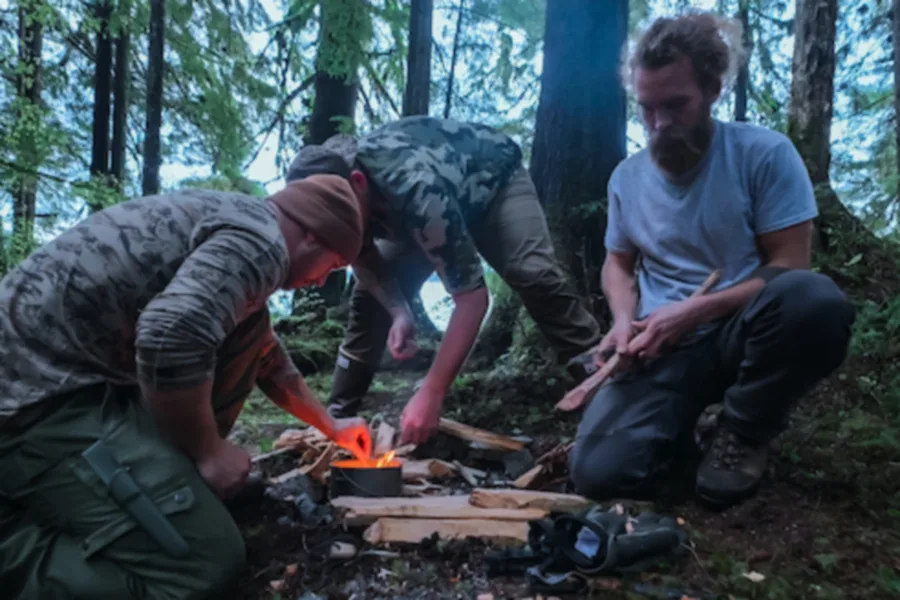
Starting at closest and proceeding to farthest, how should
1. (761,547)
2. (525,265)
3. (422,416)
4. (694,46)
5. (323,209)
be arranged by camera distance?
1. (761,547)
2. (323,209)
3. (694,46)
4. (422,416)
5. (525,265)

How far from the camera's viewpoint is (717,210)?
2.83m

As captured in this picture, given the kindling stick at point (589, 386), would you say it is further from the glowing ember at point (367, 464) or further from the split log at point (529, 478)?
the glowing ember at point (367, 464)

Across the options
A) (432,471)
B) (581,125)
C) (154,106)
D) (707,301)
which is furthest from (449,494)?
(154,106)

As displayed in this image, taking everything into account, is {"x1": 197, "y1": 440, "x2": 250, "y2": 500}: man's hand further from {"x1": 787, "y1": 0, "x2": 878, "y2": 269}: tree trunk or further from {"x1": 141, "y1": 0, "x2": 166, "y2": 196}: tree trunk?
{"x1": 141, "y1": 0, "x2": 166, "y2": 196}: tree trunk

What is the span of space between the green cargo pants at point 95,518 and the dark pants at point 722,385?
5.16 ft

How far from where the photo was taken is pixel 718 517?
2.49m

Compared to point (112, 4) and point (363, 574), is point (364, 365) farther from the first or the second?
point (112, 4)

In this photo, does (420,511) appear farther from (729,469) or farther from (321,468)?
(729,469)

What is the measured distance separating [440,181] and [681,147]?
113cm

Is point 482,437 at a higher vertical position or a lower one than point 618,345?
lower

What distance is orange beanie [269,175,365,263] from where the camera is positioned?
230 cm

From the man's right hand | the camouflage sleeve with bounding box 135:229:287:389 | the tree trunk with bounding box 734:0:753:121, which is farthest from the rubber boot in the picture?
the tree trunk with bounding box 734:0:753:121

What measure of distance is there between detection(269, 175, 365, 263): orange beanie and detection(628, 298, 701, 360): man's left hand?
4.22 ft

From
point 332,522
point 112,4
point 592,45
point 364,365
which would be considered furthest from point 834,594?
point 112,4
